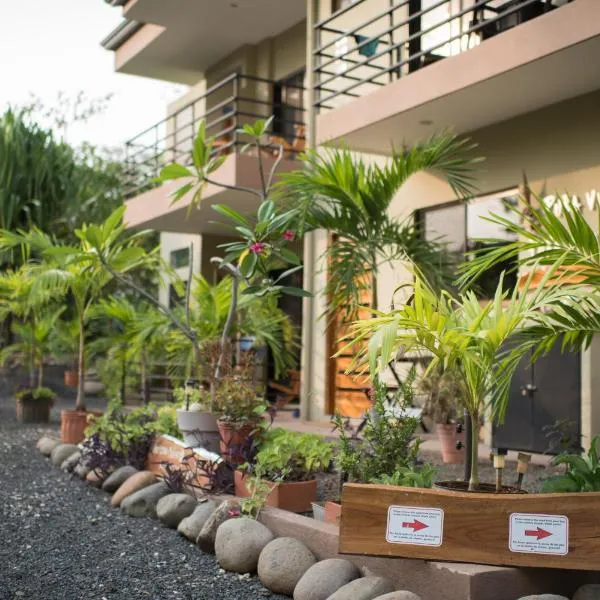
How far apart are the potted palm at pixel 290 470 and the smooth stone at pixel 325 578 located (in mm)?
1057

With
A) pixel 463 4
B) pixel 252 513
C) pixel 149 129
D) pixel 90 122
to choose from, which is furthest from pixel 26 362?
pixel 90 122

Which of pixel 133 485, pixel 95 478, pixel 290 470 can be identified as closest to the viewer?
pixel 290 470

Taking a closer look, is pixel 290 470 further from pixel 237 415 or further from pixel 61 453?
pixel 61 453

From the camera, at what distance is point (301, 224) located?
22.5 ft

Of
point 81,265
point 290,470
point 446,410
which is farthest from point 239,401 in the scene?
point 81,265

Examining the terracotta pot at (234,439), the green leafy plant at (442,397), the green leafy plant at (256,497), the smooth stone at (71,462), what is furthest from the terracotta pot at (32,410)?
the green leafy plant at (256,497)

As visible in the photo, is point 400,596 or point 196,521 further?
point 196,521

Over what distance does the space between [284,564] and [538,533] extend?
1274mm

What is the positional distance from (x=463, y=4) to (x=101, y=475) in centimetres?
598

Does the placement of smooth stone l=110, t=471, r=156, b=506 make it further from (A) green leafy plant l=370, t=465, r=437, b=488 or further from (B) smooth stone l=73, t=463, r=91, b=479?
(A) green leafy plant l=370, t=465, r=437, b=488

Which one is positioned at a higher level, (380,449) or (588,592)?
(380,449)

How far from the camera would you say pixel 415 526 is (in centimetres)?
362

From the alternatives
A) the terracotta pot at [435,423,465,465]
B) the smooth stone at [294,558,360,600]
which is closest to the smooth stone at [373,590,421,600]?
the smooth stone at [294,558,360,600]

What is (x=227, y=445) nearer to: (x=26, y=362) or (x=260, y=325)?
(x=260, y=325)
